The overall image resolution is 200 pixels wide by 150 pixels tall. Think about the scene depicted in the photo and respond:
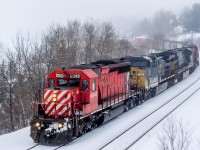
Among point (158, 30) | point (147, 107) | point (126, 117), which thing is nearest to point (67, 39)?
point (147, 107)

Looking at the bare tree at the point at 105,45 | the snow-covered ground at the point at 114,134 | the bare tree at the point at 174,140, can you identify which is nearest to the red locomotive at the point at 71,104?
the snow-covered ground at the point at 114,134

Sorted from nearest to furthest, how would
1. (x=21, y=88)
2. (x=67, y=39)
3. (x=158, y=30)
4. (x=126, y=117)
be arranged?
(x=126, y=117) → (x=21, y=88) → (x=67, y=39) → (x=158, y=30)

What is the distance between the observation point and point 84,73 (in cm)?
1441

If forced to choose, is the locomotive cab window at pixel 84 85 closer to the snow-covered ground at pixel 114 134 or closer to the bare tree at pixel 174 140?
the snow-covered ground at pixel 114 134

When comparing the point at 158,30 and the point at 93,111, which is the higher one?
the point at 158,30

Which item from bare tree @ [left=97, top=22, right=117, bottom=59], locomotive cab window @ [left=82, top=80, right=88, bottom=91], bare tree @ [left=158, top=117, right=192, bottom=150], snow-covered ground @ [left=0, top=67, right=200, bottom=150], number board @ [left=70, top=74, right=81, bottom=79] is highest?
bare tree @ [left=97, top=22, right=117, bottom=59]

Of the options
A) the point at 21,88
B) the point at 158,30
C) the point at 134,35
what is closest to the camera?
the point at 21,88

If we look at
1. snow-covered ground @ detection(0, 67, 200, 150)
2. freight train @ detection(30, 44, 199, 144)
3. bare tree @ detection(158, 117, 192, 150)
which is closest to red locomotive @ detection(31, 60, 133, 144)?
freight train @ detection(30, 44, 199, 144)

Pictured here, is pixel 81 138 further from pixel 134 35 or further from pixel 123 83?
pixel 134 35

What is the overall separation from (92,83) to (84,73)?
66 cm

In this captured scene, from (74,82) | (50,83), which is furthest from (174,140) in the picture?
(50,83)

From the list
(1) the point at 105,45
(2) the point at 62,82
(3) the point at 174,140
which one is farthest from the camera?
(1) the point at 105,45

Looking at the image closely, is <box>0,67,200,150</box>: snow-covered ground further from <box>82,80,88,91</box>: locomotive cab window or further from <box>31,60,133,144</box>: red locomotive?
<box>82,80,88,91</box>: locomotive cab window

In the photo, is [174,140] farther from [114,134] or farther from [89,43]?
[89,43]
